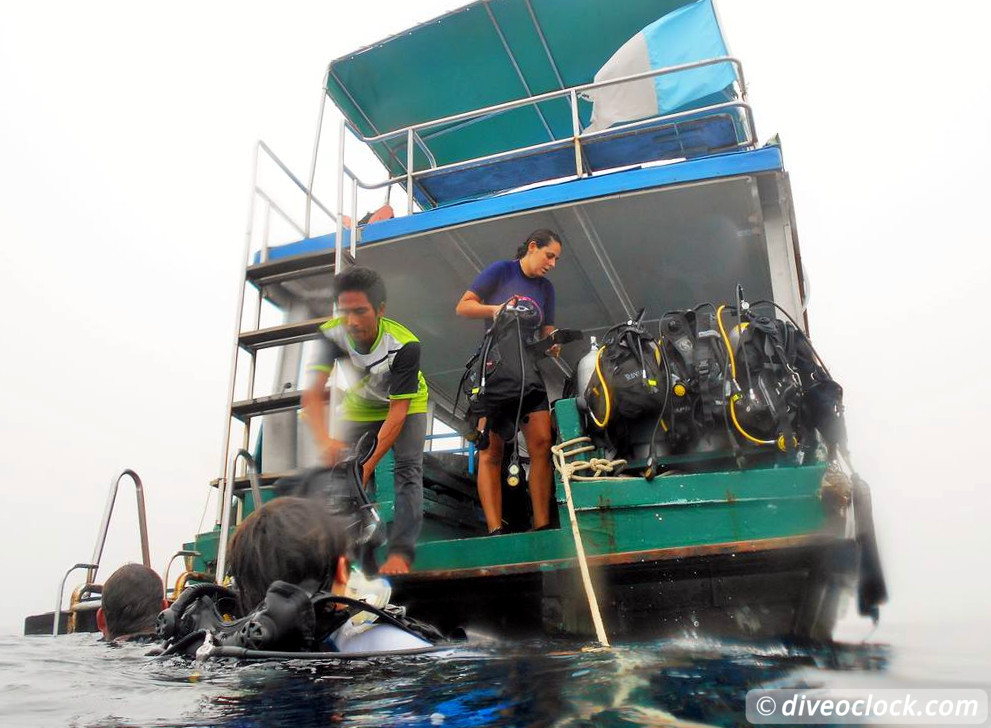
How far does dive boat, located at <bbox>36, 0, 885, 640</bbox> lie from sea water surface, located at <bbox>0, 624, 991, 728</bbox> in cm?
41

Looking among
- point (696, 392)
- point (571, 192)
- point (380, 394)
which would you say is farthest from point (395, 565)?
point (571, 192)

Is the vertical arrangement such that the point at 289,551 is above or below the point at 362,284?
below

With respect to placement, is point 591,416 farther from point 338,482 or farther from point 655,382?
point 338,482

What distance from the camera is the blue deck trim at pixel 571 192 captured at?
167 inches

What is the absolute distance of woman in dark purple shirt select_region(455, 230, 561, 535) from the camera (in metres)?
3.80

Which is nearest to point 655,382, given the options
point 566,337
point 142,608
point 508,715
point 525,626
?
point 566,337

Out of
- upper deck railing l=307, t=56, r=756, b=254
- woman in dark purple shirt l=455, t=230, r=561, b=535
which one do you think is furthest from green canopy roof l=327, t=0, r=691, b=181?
woman in dark purple shirt l=455, t=230, r=561, b=535

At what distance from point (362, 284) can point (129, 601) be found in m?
1.94

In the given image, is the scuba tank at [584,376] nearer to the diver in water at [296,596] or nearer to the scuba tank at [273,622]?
the scuba tank at [273,622]

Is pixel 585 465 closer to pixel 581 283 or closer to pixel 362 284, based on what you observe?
pixel 362 284

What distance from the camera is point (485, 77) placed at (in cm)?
677

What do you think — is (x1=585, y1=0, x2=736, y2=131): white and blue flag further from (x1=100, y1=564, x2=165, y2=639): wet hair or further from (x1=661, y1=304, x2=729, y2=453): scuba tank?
(x1=100, y1=564, x2=165, y2=639): wet hair

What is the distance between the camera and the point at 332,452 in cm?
371

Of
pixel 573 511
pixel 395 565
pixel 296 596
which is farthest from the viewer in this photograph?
pixel 395 565
